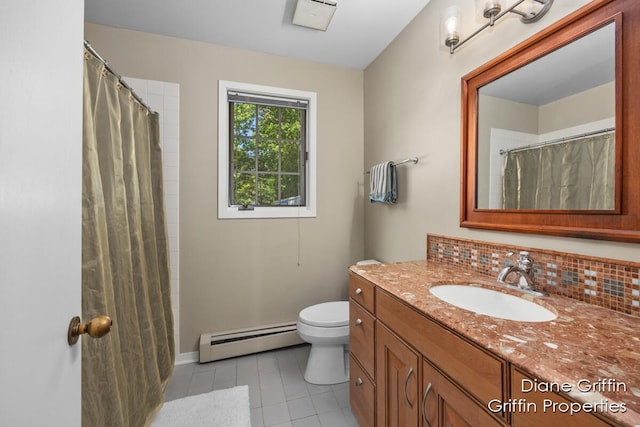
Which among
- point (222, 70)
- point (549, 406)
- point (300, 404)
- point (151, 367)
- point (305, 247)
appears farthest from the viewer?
point (305, 247)

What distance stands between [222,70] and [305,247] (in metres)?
1.58

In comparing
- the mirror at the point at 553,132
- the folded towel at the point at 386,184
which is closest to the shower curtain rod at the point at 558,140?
the mirror at the point at 553,132

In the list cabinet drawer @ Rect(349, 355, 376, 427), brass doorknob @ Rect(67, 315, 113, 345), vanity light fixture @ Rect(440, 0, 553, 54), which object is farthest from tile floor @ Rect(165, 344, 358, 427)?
vanity light fixture @ Rect(440, 0, 553, 54)

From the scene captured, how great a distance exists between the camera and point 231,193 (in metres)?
2.19

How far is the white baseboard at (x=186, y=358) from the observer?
1.96m

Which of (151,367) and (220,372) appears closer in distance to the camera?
(151,367)

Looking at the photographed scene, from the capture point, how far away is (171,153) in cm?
195

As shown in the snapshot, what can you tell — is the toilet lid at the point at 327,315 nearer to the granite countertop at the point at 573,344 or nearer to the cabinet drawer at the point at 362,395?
the cabinet drawer at the point at 362,395

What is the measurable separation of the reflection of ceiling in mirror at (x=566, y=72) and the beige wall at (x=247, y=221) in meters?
1.37

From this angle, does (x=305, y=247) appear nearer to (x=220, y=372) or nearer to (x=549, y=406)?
(x=220, y=372)

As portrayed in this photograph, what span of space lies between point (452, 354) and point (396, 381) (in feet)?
1.27

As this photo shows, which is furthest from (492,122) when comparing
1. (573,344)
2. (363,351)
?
(363,351)

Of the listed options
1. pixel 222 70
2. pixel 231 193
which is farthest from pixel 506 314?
pixel 222 70

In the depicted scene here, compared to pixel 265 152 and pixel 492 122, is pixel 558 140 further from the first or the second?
pixel 265 152
